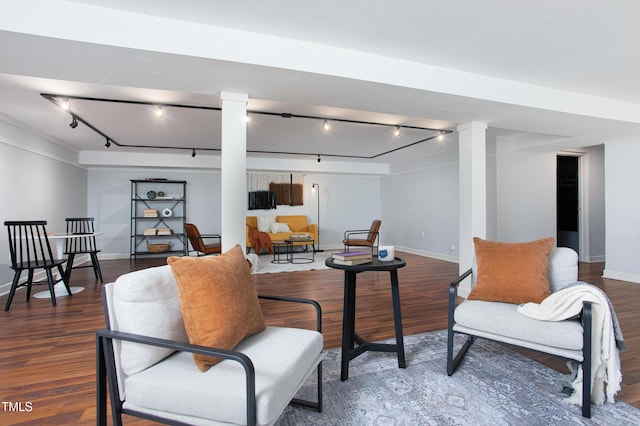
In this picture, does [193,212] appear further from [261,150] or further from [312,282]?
[312,282]

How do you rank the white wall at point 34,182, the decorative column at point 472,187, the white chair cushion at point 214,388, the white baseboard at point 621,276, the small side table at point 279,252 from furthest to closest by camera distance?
the small side table at point 279,252, the white baseboard at point 621,276, the white wall at point 34,182, the decorative column at point 472,187, the white chair cushion at point 214,388

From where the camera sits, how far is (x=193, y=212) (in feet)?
26.0

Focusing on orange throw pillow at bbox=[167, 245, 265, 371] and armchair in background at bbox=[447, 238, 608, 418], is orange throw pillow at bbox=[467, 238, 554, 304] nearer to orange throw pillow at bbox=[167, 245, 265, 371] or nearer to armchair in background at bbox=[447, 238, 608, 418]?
armchair in background at bbox=[447, 238, 608, 418]

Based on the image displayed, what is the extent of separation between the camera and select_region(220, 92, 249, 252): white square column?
2922 mm

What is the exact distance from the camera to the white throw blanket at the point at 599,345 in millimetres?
1731

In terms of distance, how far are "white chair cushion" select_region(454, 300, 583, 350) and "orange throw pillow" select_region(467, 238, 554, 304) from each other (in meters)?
0.07

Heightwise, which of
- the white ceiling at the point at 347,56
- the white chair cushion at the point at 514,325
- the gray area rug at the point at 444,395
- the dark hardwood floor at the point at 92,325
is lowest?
the gray area rug at the point at 444,395

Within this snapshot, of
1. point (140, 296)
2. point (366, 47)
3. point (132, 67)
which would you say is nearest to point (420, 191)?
point (366, 47)

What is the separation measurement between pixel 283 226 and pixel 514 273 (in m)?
6.28

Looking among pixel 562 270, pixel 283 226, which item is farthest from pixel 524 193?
pixel 283 226

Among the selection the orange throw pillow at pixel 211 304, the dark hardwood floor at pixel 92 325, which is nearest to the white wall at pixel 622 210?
the dark hardwood floor at pixel 92 325

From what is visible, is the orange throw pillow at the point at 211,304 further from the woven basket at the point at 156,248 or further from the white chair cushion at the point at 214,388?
the woven basket at the point at 156,248

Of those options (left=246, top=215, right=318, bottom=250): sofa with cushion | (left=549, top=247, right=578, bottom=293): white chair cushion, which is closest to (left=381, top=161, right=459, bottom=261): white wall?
(left=246, top=215, right=318, bottom=250): sofa with cushion

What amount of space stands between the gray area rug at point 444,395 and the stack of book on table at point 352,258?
0.73 metres
